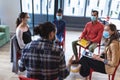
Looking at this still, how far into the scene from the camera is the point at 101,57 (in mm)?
2562

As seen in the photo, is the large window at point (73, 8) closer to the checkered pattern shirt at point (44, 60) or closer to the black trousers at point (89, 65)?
the black trousers at point (89, 65)

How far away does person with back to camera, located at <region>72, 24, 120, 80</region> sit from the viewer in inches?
86.7

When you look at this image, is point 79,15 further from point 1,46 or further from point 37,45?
point 37,45

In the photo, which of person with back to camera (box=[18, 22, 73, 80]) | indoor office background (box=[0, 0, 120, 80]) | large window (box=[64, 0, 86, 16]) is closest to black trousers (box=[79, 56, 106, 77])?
person with back to camera (box=[18, 22, 73, 80])

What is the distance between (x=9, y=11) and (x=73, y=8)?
88.7 inches

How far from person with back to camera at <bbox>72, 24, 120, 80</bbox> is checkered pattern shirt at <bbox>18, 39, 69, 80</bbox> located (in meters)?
0.85

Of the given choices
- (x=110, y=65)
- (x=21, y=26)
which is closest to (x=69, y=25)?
(x=21, y=26)

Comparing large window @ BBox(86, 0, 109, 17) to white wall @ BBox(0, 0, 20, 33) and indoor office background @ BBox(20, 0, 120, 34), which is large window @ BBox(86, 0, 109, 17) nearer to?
indoor office background @ BBox(20, 0, 120, 34)

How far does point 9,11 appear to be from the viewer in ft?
16.1

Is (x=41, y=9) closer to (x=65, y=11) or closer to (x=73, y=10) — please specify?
(x=65, y=11)

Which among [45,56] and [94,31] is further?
[94,31]

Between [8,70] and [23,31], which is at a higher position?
[23,31]

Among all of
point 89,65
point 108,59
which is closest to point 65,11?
point 89,65

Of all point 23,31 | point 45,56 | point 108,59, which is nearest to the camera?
point 45,56
